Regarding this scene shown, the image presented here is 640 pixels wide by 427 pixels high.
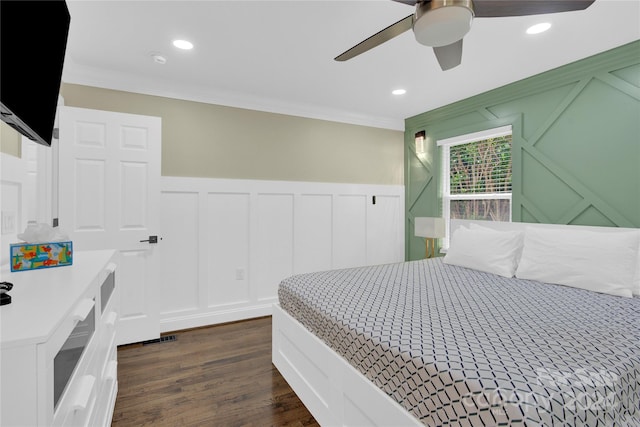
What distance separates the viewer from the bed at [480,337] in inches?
39.8

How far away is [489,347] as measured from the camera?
4.05ft

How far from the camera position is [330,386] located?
164 cm

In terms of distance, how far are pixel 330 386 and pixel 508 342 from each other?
867 mm

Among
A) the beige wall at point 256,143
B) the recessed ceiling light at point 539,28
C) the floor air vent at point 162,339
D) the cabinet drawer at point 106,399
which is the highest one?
the recessed ceiling light at point 539,28

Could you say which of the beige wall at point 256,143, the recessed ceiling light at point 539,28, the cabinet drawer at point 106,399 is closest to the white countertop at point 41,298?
the cabinet drawer at point 106,399

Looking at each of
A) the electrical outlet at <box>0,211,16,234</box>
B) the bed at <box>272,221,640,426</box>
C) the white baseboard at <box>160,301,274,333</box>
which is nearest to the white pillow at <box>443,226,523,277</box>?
the bed at <box>272,221,640,426</box>

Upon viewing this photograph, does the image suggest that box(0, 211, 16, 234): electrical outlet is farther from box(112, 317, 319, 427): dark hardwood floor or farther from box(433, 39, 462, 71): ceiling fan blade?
box(433, 39, 462, 71): ceiling fan blade

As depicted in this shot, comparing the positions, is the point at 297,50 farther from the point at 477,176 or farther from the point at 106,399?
the point at 106,399

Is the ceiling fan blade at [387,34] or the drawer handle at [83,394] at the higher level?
the ceiling fan blade at [387,34]

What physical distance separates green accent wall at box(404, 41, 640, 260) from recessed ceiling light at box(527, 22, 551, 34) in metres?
0.75

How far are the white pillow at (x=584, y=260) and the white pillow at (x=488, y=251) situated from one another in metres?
0.11

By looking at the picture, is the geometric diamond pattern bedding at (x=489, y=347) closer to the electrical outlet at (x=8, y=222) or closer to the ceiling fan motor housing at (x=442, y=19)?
the ceiling fan motor housing at (x=442, y=19)

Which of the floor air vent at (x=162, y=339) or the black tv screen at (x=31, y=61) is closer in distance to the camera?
the black tv screen at (x=31, y=61)

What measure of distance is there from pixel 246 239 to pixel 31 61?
2527 millimetres
